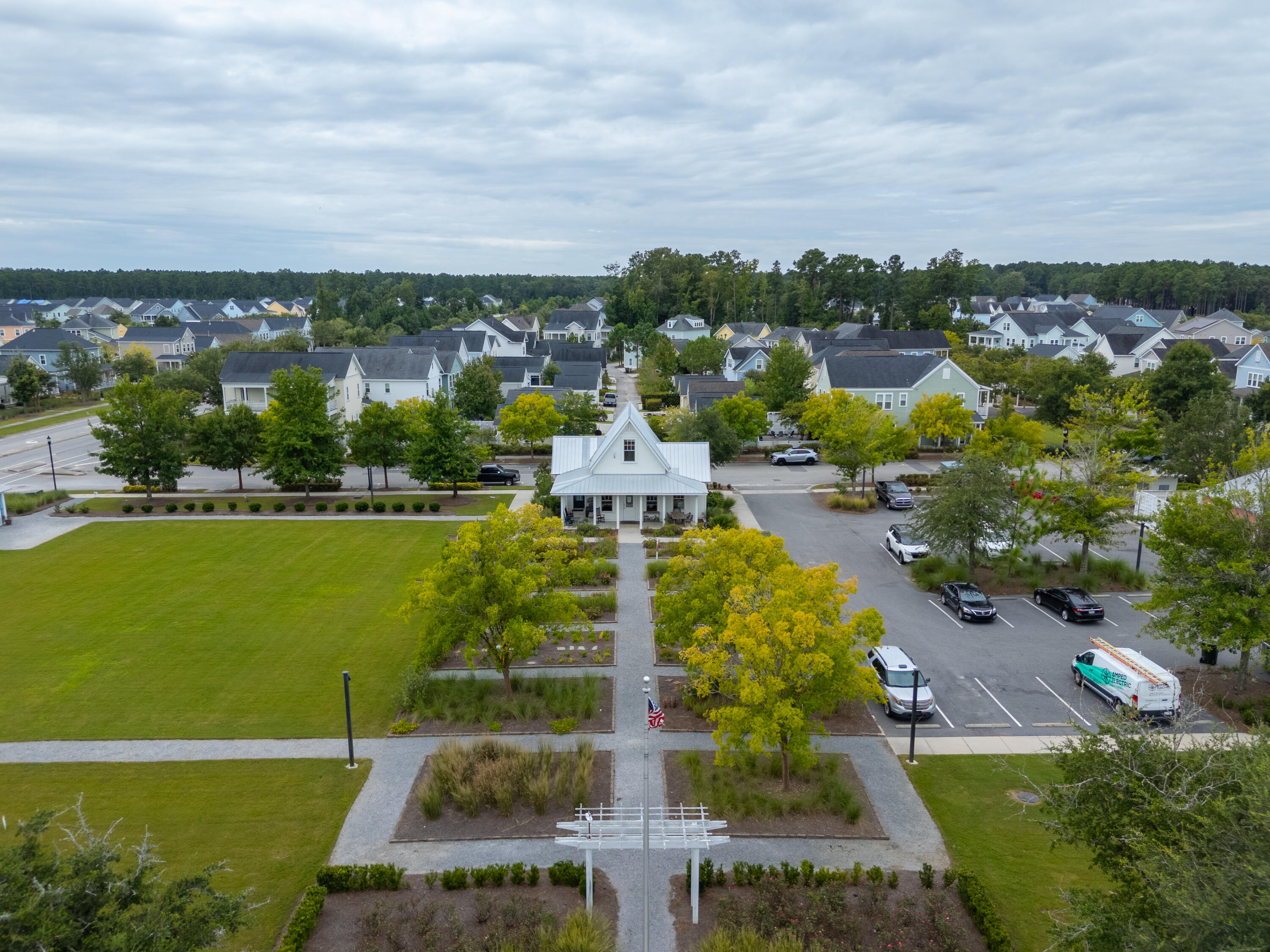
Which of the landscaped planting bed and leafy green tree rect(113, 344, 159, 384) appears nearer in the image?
the landscaped planting bed

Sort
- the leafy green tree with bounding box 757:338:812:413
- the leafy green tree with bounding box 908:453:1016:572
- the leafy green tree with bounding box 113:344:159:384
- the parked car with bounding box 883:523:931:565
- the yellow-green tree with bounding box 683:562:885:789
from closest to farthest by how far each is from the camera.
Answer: the yellow-green tree with bounding box 683:562:885:789, the leafy green tree with bounding box 908:453:1016:572, the parked car with bounding box 883:523:931:565, the leafy green tree with bounding box 757:338:812:413, the leafy green tree with bounding box 113:344:159:384

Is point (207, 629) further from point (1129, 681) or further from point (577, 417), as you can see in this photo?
point (577, 417)

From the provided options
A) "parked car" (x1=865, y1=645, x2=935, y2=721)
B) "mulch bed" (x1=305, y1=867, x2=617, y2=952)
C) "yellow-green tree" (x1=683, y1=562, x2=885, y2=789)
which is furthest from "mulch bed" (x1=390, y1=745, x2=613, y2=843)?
"parked car" (x1=865, y1=645, x2=935, y2=721)

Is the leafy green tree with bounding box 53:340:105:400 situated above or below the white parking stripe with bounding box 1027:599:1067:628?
above

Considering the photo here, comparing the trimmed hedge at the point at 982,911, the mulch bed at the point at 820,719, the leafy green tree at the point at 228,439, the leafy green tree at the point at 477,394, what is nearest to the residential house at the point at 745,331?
the leafy green tree at the point at 477,394

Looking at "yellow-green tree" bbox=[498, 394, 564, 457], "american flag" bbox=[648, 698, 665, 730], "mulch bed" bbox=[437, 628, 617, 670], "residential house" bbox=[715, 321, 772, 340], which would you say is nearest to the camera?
"american flag" bbox=[648, 698, 665, 730]

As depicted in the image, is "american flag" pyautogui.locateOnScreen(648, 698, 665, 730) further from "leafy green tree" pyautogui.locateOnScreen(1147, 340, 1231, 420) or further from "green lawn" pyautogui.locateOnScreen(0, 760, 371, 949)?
"leafy green tree" pyautogui.locateOnScreen(1147, 340, 1231, 420)
